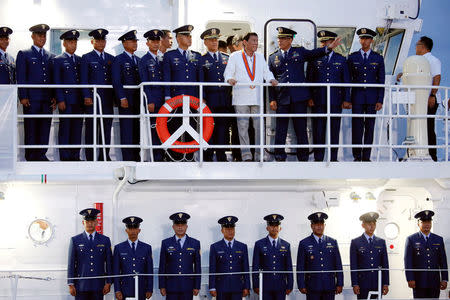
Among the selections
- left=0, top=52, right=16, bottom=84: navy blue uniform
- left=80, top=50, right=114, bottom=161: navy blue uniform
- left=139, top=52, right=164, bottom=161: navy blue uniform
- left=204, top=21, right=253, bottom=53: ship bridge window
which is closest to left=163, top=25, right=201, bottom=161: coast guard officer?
left=139, top=52, right=164, bottom=161: navy blue uniform

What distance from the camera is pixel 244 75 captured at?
9.70 meters

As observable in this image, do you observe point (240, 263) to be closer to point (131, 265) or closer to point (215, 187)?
point (215, 187)

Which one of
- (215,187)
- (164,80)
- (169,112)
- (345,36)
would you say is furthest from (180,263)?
(345,36)

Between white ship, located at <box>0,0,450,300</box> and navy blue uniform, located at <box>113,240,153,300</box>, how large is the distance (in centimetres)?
41

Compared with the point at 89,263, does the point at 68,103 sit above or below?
above

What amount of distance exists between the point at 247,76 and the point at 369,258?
2.85 m

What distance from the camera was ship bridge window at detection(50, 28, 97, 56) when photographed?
Result: 1115cm

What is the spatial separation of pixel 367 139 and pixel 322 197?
990 mm

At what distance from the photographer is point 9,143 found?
9352mm

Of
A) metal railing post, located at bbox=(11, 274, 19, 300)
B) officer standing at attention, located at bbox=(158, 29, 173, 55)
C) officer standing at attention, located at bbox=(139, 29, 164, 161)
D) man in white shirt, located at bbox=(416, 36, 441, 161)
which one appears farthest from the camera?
man in white shirt, located at bbox=(416, 36, 441, 161)

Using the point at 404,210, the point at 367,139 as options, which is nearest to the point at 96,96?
the point at 367,139

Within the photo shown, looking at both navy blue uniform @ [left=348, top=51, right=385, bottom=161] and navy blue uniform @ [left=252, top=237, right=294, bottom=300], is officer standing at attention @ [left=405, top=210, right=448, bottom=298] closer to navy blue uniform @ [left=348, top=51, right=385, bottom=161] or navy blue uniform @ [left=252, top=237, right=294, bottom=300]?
navy blue uniform @ [left=348, top=51, right=385, bottom=161]

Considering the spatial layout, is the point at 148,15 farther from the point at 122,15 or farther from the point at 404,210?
the point at 404,210

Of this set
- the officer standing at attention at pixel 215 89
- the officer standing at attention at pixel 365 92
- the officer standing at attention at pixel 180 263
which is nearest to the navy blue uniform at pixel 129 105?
the officer standing at attention at pixel 215 89
